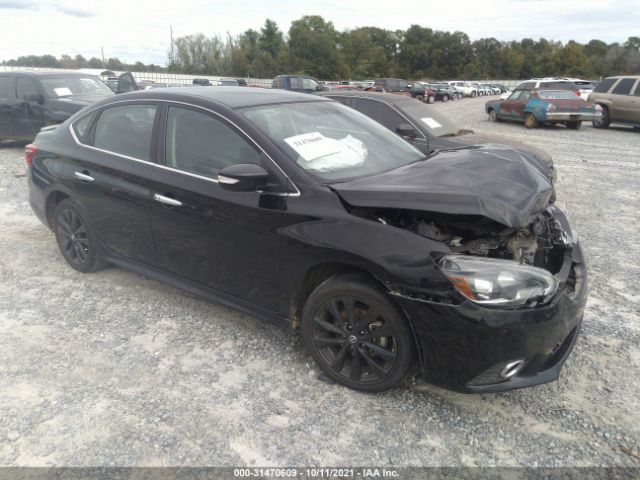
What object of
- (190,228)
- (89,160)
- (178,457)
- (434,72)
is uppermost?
(434,72)

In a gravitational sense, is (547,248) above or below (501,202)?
below

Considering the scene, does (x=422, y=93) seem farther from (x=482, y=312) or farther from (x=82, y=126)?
(x=482, y=312)

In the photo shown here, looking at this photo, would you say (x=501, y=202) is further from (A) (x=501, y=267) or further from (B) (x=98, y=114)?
(B) (x=98, y=114)

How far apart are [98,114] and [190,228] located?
1630 mm

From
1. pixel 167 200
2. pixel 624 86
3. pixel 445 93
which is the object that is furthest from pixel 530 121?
pixel 445 93

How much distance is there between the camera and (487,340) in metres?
2.43

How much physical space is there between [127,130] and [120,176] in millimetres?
401

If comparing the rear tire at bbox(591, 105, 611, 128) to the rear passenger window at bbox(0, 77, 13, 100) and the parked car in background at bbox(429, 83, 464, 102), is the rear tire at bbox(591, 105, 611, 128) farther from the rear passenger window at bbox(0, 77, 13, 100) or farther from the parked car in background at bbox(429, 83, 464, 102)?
the parked car in background at bbox(429, 83, 464, 102)

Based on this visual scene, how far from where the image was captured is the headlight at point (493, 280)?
2.43 meters

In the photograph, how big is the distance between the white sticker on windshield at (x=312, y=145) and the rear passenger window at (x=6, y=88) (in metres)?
9.72

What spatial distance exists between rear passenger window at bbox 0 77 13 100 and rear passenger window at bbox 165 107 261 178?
891 centimetres

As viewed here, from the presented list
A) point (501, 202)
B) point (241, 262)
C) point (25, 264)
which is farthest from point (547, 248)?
point (25, 264)

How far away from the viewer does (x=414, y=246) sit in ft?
8.32

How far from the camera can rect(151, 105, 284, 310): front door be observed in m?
3.09
